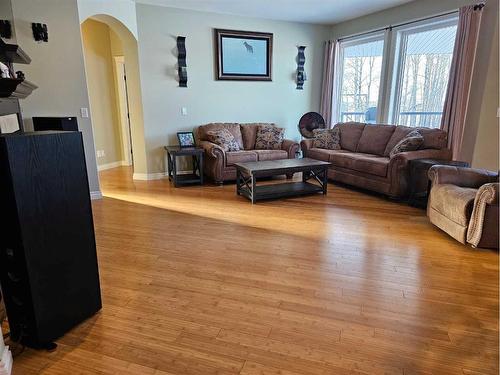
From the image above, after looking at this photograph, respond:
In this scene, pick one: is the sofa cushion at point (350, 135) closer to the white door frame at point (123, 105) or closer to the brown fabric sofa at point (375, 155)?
the brown fabric sofa at point (375, 155)

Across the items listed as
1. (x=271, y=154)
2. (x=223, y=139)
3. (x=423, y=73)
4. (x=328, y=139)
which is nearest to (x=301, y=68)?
(x=328, y=139)

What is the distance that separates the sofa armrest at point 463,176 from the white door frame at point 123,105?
5.39 m

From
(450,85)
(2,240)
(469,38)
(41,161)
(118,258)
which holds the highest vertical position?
(469,38)

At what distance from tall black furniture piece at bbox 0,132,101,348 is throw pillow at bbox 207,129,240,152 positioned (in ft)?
11.1

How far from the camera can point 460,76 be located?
4.04m

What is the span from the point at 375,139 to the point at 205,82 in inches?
114

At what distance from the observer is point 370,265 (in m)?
2.53

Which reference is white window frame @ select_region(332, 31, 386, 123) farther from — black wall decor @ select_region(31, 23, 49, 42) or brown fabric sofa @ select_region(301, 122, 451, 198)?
black wall decor @ select_region(31, 23, 49, 42)

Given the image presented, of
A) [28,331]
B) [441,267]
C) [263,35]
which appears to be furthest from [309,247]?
[263,35]

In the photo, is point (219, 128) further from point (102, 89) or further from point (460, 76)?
point (460, 76)

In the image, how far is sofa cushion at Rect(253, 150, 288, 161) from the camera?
16.8 feet

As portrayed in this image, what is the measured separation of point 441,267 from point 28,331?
2736mm

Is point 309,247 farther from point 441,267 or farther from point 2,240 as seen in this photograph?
point 2,240

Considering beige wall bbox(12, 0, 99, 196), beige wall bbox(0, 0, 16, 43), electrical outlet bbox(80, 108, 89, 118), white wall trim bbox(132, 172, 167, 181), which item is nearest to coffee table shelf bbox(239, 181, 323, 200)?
white wall trim bbox(132, 172, 167, 181)
